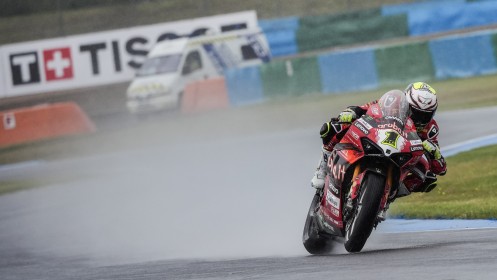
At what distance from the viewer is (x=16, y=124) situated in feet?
91.8

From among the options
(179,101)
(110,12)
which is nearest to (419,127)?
(179,101)

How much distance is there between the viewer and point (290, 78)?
95.8ft

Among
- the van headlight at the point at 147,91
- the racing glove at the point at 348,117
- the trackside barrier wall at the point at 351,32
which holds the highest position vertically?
the racing glove at the point at 348,117

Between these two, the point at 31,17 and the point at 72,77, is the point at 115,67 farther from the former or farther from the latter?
the point at 31,17

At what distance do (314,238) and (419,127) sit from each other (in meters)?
1.36

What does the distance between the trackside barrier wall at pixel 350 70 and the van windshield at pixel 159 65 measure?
14.9ft

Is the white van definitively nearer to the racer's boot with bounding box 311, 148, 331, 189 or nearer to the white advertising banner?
the white advertising banner

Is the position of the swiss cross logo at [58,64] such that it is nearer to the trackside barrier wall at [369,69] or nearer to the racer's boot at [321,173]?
the trackside barrier wall at [369,69]

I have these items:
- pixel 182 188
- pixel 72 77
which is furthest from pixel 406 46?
pixel 182 188

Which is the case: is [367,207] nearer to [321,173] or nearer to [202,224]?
[321,173]

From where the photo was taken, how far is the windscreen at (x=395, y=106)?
860 centimetres

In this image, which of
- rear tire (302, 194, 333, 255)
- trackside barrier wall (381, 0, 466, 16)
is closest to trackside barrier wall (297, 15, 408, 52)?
trackside barrier wall (381, 0, 466, 16)

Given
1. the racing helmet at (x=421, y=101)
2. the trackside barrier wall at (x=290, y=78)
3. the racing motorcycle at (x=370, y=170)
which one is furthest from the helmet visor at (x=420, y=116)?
the trackside barrier wall at (x=290, y=78)

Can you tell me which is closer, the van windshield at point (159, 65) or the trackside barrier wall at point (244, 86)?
the trackside barrier wall at point (244, 86)
